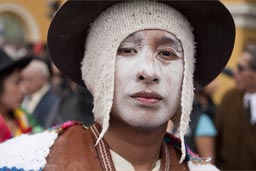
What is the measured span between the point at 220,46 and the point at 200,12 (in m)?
0.20

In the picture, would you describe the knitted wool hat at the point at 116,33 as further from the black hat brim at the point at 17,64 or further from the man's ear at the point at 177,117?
the black hat brim at the point at 17,64

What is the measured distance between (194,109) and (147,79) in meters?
2.33

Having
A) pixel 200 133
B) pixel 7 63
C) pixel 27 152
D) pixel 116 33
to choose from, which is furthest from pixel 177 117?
pixel 200 133

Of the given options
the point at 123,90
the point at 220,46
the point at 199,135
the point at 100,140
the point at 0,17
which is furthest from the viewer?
the point at 0,17

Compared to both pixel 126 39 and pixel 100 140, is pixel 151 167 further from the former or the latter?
pixel 126 39

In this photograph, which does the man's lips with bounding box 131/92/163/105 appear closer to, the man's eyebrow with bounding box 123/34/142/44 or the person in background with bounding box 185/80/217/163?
the man's eyebrow with bounding box 123/34/142/44

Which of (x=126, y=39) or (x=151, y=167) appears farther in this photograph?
(x=151, y=167)

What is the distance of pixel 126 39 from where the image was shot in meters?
1.90

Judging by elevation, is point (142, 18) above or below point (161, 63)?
above

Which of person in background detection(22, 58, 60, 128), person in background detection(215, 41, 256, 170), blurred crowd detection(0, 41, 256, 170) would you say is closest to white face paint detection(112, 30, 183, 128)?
blurred crowd detection(0, 41, 256, 170)

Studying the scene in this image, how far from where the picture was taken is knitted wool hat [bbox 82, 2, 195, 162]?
189 centimetres

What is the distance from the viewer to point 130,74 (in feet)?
6.07

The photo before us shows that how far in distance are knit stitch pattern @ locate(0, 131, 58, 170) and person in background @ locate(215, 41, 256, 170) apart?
130 inches

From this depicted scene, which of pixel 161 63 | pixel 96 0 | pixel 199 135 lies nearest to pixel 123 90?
pixel 161 63
